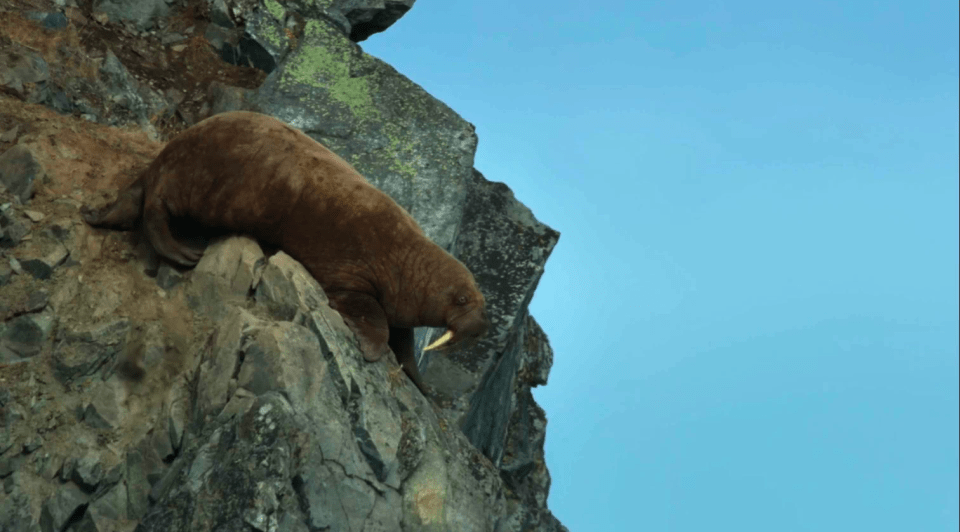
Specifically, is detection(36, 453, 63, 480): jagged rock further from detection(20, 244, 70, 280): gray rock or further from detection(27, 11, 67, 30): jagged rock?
detection(27, 11, 67, 30): jagged rock

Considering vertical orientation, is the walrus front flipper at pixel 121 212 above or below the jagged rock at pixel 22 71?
below

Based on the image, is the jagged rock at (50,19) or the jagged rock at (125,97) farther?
the jagged rock at (50,19)

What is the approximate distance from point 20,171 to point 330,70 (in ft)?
16.4

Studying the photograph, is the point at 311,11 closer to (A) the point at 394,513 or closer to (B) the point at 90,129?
(B) the point at 90,129

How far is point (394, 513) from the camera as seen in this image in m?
7.61

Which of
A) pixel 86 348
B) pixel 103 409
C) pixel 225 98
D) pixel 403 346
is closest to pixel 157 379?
pixel 103 409

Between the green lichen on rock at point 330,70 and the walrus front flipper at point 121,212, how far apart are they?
4103mm

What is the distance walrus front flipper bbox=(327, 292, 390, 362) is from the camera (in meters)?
8.26

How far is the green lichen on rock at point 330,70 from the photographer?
41.9ft

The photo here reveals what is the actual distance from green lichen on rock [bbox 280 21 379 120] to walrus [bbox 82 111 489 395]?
3.86 metres

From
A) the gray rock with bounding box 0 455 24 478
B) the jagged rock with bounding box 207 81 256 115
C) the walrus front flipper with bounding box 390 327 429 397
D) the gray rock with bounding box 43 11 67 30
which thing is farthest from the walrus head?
the gray rock with bounding box 43 11 67 30

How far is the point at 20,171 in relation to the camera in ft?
28.7

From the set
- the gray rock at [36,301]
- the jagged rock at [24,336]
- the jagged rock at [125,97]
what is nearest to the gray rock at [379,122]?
the jagged rock at [125,97]

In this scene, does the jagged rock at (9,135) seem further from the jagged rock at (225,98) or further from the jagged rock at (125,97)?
the jagged rock at (225,98)
